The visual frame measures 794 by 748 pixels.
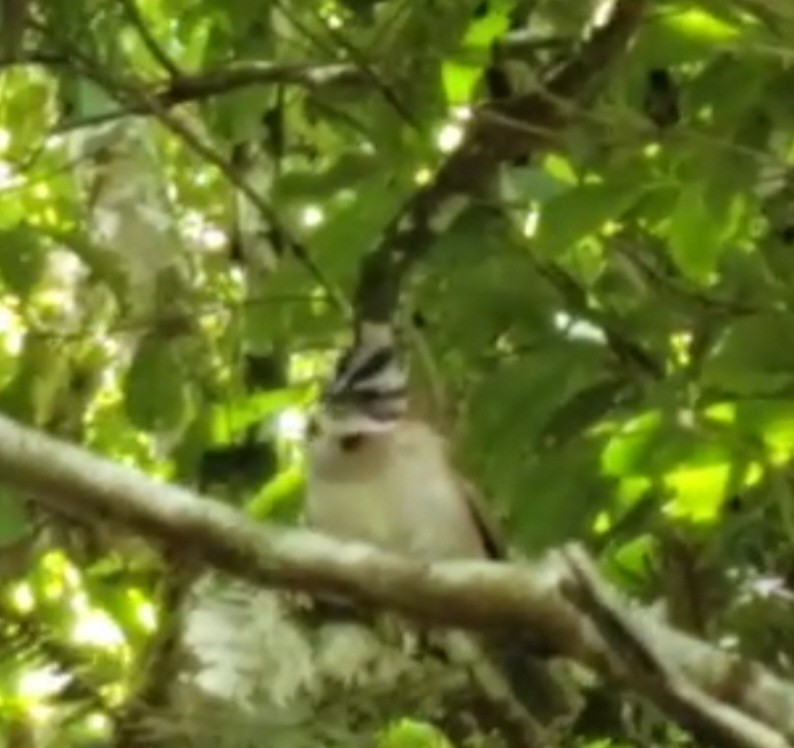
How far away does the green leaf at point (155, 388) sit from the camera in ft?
7.39

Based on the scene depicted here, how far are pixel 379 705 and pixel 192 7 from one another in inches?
27.8

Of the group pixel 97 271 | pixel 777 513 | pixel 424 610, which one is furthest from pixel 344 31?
pixel 424 610

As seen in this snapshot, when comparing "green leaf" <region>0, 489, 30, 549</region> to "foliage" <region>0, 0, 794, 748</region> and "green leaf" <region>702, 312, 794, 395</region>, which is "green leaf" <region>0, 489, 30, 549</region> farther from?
"green leaf" <region>702, 312, 794, 395</region>

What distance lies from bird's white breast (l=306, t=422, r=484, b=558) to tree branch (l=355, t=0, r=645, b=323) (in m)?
0.47

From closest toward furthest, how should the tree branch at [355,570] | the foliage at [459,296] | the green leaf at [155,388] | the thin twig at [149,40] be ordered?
the tree branch at [355,570]
the foliage at [459,296]
the thin twig at [149,40]
the green leaf at [155,388]

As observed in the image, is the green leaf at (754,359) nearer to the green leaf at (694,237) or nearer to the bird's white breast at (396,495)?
the green leaf at (694,237)

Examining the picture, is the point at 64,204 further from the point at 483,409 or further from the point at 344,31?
the point at 483,409

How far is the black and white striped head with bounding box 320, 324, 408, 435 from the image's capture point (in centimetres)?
220

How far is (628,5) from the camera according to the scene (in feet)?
5.98

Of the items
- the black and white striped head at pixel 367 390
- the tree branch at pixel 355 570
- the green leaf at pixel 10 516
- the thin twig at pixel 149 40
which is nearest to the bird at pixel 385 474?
the black and white striped head at pixel 367 390

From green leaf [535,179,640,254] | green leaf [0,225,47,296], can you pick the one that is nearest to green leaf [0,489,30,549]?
green leaf [0,225,47,296]

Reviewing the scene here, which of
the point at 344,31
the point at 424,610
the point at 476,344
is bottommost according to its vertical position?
the point at 424,610

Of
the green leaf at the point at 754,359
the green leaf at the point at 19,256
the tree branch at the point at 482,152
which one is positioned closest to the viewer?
the green leaf at the point at 754,359

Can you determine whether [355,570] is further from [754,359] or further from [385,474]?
[385,474]
